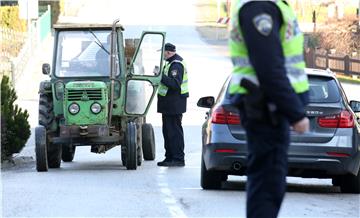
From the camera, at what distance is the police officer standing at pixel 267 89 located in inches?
214

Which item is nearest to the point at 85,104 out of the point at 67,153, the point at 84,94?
the point at 84,94

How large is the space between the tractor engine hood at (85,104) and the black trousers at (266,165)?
36.7 feet

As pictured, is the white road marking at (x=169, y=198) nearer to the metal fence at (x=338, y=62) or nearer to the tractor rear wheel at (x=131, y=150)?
the tractor rear wheel at (x=131, y=150)

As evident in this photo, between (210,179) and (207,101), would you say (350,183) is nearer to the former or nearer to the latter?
(210,179)

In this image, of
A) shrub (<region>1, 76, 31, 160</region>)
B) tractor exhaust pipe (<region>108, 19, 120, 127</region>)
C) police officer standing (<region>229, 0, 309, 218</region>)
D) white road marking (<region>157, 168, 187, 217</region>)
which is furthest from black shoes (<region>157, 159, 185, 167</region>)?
police officer standing (<region>229, 0, 309, 218</region>)

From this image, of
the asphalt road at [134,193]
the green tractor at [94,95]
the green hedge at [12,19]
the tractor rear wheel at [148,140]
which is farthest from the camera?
the green hedge at [12,19]

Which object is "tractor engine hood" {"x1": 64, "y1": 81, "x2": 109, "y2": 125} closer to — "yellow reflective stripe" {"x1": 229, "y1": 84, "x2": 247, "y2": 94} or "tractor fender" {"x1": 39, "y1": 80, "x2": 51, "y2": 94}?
"tractor fender" {"x1": 39, "y1": 80, "x2": 51, "y2": 94}

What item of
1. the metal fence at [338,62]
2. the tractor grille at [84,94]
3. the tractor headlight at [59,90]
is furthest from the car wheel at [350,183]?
the metal fence at [338,62]

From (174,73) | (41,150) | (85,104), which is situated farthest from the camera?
(174,73)

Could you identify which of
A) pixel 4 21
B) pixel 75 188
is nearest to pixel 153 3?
pixel 4 21

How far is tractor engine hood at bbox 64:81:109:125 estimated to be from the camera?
16672 mm

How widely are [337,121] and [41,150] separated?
5386 millimetres

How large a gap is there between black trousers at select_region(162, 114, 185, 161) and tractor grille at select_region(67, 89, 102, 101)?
1.26 metres

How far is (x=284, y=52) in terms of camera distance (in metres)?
5.64
